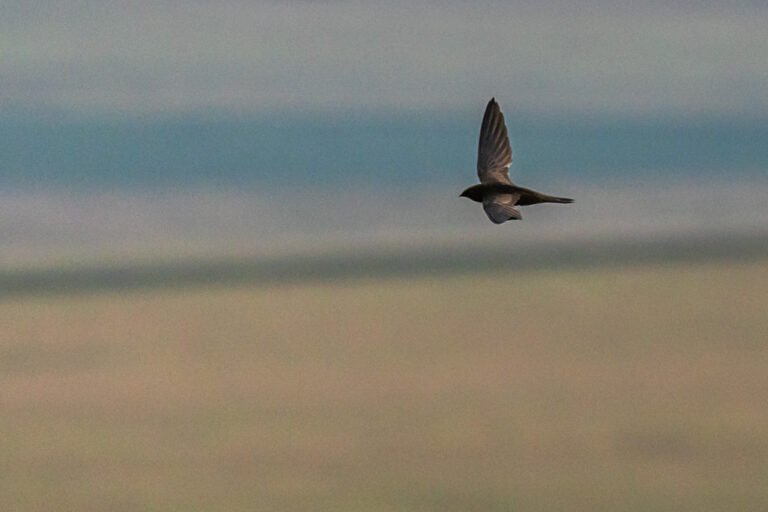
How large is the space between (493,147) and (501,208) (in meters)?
2.54

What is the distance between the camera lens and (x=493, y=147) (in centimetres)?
2047

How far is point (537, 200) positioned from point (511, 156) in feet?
2.96

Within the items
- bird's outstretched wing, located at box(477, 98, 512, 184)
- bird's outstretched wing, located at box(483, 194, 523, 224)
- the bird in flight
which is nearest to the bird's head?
the bird in flight

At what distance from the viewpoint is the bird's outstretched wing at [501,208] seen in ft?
55.9

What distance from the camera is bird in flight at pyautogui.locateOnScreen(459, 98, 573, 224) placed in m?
18.8

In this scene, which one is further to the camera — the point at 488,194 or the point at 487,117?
the point at 487,117

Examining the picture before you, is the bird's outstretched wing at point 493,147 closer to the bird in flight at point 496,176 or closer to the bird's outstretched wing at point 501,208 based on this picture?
the bird in flight at point 496,176

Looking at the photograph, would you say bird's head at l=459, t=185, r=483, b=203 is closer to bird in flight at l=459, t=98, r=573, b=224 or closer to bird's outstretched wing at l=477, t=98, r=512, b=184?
bird in flight at l=459, t=98, r=573, b=224

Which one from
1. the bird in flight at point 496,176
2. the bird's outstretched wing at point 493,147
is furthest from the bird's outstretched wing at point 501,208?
the bird's outstretched wing at point 493,147

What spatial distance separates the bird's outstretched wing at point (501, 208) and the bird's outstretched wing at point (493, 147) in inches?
42.5

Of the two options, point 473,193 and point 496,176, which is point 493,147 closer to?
point 496,176

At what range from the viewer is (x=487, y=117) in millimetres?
20531

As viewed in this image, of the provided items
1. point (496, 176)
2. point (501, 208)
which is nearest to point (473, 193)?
point (496, 176)

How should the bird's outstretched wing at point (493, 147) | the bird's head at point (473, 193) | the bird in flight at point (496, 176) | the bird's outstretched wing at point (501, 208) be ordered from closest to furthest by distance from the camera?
1. the bird's outstretched wing at point (501, 208)
2. the bird in flight at point (496, 176)
3. the bird's head at point (473, 193)
4. the bird's outstretched wing at point (493, 147)
